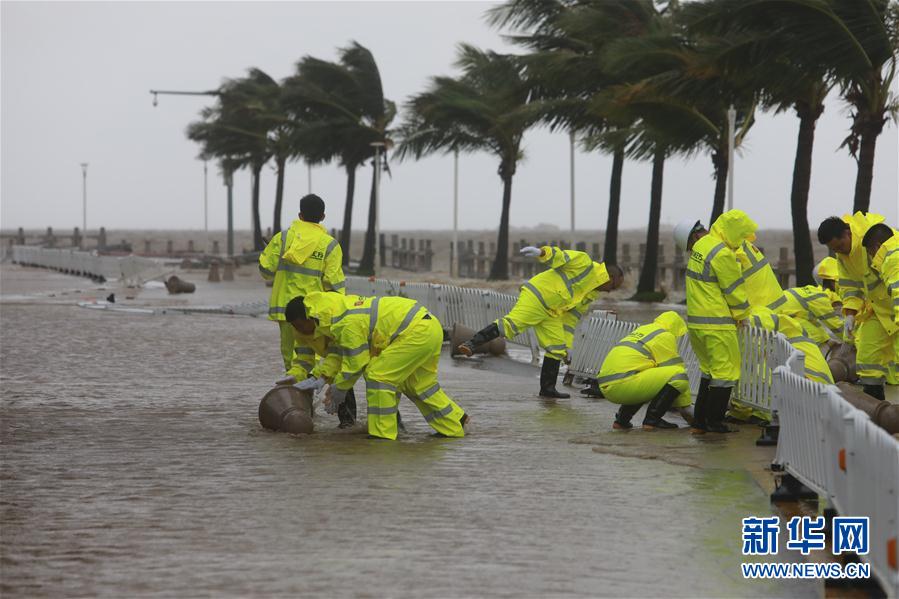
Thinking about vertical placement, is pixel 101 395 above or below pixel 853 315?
below

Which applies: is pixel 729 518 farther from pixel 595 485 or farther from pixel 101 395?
pixel 101 395

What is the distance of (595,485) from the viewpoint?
9.30m

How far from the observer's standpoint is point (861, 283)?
12.2 meters

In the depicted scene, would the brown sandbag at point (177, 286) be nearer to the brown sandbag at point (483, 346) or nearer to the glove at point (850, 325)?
the brown sandbag at point (483, 346)

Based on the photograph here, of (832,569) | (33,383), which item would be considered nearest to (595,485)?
(832,569)

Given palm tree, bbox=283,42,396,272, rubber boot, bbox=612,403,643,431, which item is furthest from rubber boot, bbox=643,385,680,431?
palm tree, bbox=283,42,396,272

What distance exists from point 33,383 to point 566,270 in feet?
18.8

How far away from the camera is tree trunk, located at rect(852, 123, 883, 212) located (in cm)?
2373

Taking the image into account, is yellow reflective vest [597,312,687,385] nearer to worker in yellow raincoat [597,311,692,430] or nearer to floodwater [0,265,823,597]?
worker in yellow raincoat [597,311,692,430]

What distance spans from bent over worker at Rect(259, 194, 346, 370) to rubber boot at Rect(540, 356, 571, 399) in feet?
9.06

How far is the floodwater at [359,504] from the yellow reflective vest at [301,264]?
3.71ft

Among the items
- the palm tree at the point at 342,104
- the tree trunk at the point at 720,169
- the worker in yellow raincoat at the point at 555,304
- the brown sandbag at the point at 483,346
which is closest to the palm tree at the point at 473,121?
the palm tree at the point at 342,104

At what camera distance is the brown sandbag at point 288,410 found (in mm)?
11586

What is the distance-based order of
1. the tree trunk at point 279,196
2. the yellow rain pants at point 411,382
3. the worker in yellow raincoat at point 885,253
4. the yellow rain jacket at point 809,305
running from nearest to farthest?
1. the yellow rain pants at point 411,382
2. the worker in yellow raincoat at point 885,253
3. the yellow rain jacket at point 809,305
4. the tree trunk at point 279,196
